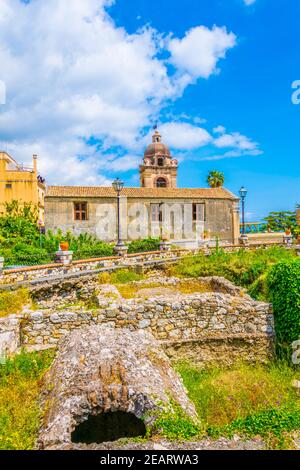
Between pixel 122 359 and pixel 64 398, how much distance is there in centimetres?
117

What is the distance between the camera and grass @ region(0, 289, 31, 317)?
9.75 meters

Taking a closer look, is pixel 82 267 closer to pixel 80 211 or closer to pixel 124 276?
pixel 124 276

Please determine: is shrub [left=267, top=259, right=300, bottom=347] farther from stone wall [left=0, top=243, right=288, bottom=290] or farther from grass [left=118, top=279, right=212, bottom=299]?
stone wall [left=0, top=243, right=288, bottom=290]

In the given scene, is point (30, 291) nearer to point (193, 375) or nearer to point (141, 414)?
point (193, 375)

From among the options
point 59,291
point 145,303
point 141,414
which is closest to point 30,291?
point 59,291

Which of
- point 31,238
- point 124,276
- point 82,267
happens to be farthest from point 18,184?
point 124,276

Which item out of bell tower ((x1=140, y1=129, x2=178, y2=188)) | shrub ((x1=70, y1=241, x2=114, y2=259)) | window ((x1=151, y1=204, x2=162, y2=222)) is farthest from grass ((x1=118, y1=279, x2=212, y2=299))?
bell tower ((x1=140, y1=129, x2=178, y2=188))

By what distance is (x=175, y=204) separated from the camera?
3219 centimetres

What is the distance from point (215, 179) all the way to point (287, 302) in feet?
139

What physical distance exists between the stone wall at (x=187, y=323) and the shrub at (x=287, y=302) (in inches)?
9.7

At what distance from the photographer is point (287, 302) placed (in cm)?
863

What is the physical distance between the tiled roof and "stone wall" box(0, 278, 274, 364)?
21647 mm

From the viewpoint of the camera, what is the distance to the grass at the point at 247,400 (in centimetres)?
465

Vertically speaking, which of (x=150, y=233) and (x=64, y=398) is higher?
(x=150, y=233)
